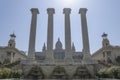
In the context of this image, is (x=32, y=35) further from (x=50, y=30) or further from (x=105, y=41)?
(x=105, y=41)

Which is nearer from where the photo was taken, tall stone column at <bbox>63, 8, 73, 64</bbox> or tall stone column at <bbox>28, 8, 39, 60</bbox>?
tall stone column at <bbox>63, 8, 73, 64</bbox>

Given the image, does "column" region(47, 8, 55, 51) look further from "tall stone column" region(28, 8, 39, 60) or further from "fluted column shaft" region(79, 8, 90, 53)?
"fluted column shaft" region(79, 8, 90, 53)

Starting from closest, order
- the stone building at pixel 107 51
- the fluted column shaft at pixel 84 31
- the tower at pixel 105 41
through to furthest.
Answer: the fluted column shaft at pixel 84 31, the stone building at pixel 107 51, the tower at pixel 105 41

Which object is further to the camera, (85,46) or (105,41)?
(105,41)

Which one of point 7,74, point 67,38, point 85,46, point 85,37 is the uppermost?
point 85,37

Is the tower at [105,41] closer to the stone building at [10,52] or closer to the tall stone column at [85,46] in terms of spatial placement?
the tall stone column at [85,46]

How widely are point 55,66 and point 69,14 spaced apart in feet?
43.1

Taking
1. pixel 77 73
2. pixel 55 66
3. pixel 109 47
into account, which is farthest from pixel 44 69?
pixel 109 47

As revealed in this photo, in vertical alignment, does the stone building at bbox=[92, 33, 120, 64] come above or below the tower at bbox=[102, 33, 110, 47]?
below

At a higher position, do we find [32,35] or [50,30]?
[50,30]

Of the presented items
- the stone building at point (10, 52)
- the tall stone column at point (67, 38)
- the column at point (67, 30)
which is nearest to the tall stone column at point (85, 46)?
the tall stone column at point (67, 38)

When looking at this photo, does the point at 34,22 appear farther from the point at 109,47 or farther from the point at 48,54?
the point at 109,47

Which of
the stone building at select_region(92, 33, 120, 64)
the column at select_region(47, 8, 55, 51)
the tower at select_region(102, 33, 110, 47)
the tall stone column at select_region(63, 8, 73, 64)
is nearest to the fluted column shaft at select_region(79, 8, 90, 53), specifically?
the tall stone column at select_region(63, 8, 73, 64)

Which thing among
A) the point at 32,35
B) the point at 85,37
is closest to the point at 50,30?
the point at 32,35
